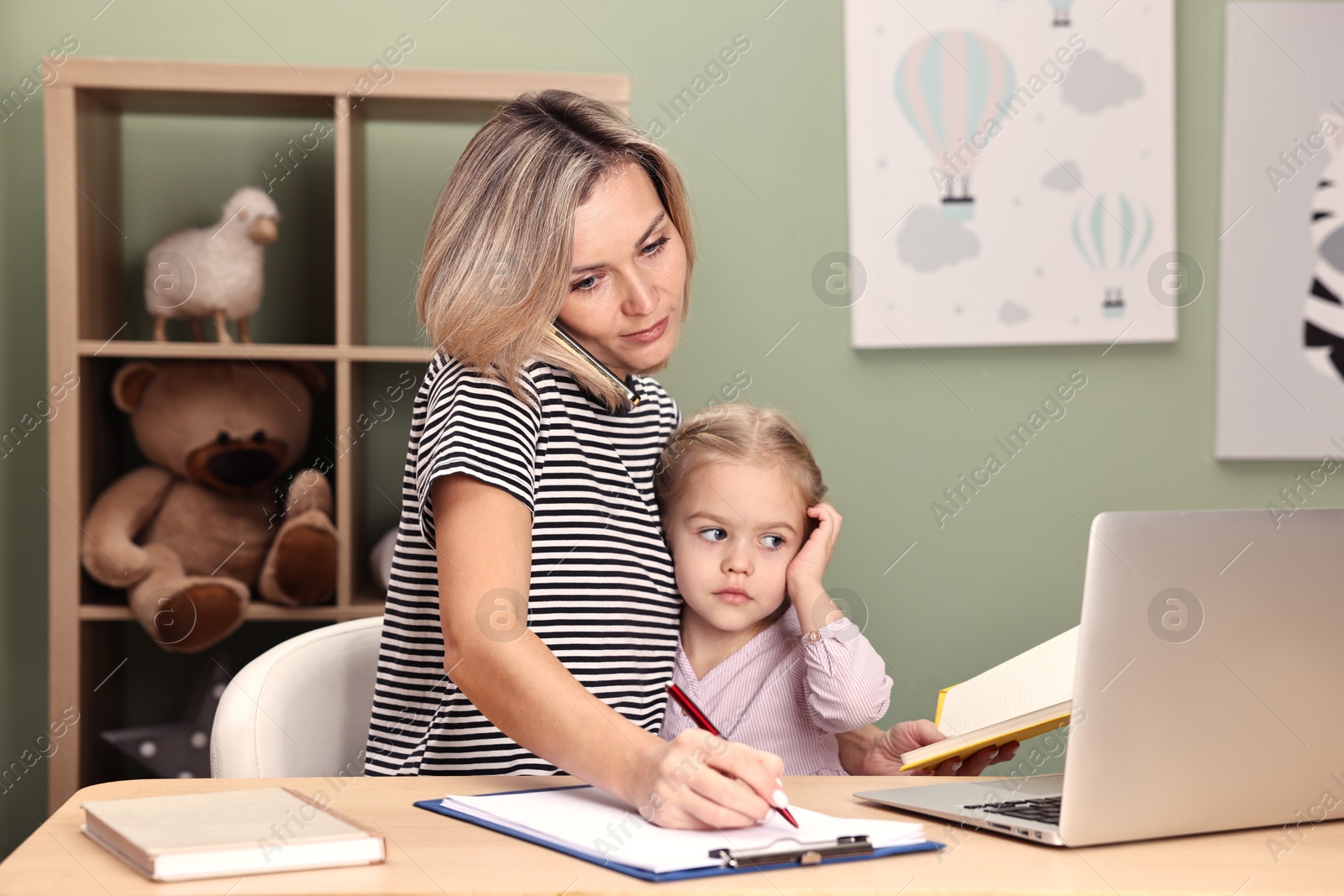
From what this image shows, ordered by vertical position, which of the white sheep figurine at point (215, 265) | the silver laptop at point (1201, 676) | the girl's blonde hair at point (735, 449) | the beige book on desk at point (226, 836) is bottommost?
the beige book on desk at point (226, 836)

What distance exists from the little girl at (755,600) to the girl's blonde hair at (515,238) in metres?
0.16

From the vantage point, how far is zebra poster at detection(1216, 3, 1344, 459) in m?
2.12

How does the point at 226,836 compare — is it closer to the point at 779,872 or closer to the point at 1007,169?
the point at 779,872

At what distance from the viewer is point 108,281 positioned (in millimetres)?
1854

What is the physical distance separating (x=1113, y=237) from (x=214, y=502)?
1.61 m

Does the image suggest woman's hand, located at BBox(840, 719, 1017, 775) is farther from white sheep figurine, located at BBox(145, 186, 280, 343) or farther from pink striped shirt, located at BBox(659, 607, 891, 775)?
white sheep figurine, located at BBox(145, 186, 280, 343)

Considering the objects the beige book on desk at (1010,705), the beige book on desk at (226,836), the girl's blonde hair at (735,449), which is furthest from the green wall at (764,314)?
the beige book on desk at (226,836)

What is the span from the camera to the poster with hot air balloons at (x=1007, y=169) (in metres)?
2.08

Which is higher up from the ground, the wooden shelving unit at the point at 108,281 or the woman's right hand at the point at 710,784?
the wooden shelving unit at the point at 108,281

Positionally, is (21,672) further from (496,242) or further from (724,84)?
(724,84)

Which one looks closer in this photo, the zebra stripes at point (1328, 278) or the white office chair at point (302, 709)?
the white office chair at point (302, 709)

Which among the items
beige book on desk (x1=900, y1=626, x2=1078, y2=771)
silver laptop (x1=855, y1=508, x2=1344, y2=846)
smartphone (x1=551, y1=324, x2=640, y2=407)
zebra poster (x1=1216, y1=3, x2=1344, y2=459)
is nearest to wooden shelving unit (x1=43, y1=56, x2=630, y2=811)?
smartphone (x1=551, y1=324, x2=640, y2=407)

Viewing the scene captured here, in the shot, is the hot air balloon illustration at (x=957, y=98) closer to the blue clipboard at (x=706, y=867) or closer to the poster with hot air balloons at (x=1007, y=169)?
the poster with hot air balloons at (x=1007, y=169)

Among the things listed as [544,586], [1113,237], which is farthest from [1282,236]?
[544,586]
